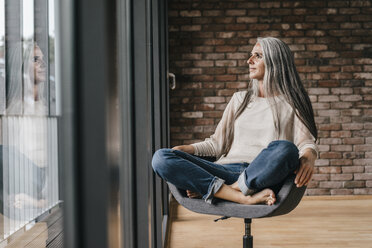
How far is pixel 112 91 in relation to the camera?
0.47 metres

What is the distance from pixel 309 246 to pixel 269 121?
3.51 ft

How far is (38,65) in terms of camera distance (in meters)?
1.93

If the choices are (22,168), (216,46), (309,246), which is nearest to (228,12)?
(216,46)

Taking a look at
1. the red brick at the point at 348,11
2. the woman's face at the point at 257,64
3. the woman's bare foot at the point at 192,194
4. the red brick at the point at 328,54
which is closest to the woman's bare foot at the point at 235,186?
the woman's bare foot at the point at 192,194

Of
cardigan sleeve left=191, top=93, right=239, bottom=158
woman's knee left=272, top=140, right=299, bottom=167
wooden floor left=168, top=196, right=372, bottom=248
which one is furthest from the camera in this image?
wooden floor left=168, top=196, right=372, bottom=248

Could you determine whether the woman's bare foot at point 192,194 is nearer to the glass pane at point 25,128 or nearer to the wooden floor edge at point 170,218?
the glass pane at point 25,128

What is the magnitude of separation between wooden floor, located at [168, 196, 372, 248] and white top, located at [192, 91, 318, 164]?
891mm

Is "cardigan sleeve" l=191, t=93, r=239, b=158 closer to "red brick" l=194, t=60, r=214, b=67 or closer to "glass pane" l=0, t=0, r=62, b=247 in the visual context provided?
"glass pane" l=0, t=0, r=62, b=247

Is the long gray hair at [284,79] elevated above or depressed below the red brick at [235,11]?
below

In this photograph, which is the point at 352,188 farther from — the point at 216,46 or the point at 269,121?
the point at 269,121

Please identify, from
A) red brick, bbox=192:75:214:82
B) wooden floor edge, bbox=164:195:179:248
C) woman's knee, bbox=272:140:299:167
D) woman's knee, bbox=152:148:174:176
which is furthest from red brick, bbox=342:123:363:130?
woman's knee, bbox=152:148:174:176

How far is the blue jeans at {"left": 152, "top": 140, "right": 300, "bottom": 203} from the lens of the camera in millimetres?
1611

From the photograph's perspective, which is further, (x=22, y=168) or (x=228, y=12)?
(x=228, y=12)

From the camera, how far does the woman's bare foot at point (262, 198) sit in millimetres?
1661
